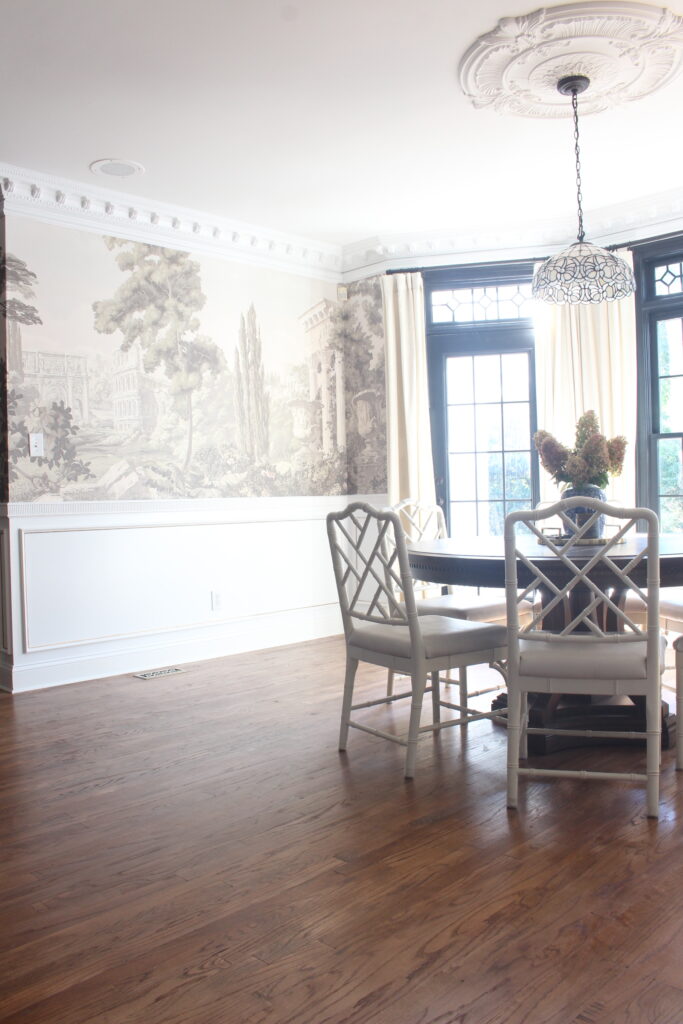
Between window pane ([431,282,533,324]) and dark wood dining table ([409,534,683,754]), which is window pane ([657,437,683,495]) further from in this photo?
dark wood dining table ([409,534,683,754])

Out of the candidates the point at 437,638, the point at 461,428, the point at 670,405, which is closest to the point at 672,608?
the point at 437,638

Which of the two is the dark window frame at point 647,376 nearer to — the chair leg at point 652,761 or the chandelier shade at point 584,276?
the chandelier shade at point 584,276

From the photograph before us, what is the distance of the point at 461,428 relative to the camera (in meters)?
5.98

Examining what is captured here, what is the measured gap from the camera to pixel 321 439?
19.8 feet

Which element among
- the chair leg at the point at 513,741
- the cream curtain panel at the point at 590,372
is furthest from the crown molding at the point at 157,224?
the chair leg at the point at 513,741

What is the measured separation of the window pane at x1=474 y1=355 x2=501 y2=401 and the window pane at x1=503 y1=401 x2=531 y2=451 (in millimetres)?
134

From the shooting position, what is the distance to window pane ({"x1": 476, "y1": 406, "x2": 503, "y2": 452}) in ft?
19.4

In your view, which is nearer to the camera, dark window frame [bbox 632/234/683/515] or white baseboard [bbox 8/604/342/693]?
white baseboard [bbox 8/604/342/693]

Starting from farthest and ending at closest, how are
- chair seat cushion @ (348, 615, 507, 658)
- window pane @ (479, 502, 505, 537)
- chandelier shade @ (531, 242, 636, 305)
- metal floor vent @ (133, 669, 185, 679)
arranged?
window pane @ (479, 502, 505, 537) → metal floor vent @ (133, 669, 185, 679) → chandelier shade @ (531, 242, 636, 305) → chair seat cushion @ (348, 615, 507, 658)

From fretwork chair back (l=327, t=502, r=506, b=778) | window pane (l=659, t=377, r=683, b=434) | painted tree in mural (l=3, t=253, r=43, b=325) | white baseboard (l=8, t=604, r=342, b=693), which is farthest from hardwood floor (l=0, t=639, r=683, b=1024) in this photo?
window pane (l=659, t=377, r=683, b=434)

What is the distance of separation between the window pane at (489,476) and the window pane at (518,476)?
0.16ft

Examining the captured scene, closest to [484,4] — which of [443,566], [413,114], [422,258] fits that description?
[413,114]

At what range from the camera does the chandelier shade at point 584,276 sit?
368cm

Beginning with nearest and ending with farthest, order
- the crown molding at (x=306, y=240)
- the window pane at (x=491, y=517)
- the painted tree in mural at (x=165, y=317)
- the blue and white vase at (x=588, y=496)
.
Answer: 1. the blue and white vase at (x=588, y=496)
2. the crown molding at (x=306, y=240)
3. the painted tree in mural at (x=165, y=317)
4. the window pane at (x=491, y=517)
